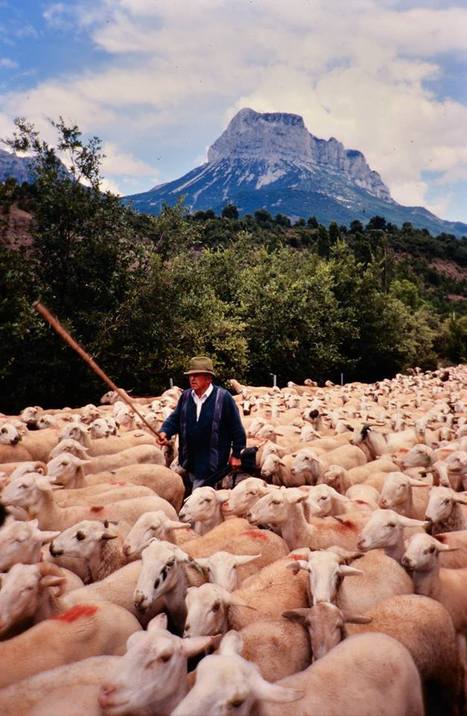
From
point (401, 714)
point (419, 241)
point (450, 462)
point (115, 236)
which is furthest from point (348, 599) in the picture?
point (419, 241)

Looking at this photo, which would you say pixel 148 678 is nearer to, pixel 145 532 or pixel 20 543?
pixel 20 543

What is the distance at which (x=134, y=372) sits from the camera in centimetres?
2050

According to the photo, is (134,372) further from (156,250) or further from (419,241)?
(419,241)

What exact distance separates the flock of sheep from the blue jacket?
1.78 feet

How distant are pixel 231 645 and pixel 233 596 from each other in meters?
1.01

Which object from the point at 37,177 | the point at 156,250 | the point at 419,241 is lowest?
the point at 156,250

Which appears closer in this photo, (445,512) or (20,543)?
(20,543)

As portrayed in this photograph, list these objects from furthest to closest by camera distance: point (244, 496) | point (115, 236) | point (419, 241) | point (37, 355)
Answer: point (419, 241), point (115, 236), point (37, 355), point (244, 496)

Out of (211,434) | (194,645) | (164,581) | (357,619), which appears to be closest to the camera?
(194,645)

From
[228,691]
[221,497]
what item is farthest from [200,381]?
[228,691]

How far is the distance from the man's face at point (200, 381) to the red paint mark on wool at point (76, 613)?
3040 millimetres

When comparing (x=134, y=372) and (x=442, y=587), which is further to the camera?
(x=134, y=372)

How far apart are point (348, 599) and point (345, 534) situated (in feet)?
4.33

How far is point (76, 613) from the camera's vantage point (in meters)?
3.83
